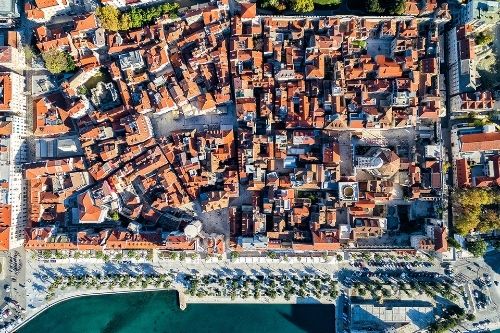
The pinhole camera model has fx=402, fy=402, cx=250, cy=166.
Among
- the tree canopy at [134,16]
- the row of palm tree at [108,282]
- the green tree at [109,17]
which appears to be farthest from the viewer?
the row of palm tree at [108,282]

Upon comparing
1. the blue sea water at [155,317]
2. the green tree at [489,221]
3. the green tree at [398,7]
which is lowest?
the blue sea water at [155,317]

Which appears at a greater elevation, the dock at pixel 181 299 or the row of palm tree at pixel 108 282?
the row of palm tree at pixel 108 282

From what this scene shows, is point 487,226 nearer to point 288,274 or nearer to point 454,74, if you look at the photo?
point 454,74

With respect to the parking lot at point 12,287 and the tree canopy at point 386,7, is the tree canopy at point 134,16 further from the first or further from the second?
the parking lot at point 12,287

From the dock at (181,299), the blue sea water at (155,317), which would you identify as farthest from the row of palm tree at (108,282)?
the blue sea water at (155,317)

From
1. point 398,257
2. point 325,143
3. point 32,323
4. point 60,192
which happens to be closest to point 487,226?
point 398,257

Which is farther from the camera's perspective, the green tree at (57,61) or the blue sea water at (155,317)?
the blue sea water at (155,317)
